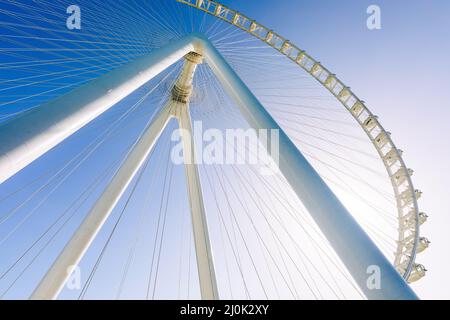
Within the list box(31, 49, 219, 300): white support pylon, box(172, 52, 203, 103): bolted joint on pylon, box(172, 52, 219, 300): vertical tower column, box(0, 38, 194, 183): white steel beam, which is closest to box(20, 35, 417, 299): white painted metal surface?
box(31, 49, 219, 300): white support pylon

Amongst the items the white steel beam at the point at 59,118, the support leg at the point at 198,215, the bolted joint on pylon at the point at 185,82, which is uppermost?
the bolted joint on pylon at the point at 185,82

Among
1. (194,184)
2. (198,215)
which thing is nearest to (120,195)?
(194,184)

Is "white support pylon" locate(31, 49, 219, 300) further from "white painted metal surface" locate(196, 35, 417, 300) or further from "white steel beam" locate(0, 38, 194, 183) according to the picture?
"white painted metal surface" locate(196, 35, 417, 300)


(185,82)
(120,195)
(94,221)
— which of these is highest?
(185,82)

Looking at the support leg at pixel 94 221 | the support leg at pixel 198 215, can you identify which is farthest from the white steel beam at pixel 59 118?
the support leg at pixel 198 215

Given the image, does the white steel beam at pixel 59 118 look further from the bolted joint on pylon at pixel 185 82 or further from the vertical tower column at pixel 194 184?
the bolted joint on pylon at pixel 185 82

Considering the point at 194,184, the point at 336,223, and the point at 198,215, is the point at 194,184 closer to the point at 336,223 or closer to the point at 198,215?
the point at 198,215
